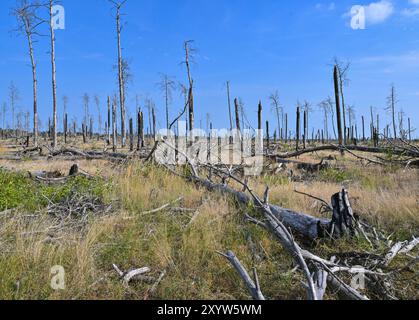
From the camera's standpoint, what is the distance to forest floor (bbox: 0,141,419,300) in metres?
2.87

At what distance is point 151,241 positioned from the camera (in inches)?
149

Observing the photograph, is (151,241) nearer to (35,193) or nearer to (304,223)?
(304,223)

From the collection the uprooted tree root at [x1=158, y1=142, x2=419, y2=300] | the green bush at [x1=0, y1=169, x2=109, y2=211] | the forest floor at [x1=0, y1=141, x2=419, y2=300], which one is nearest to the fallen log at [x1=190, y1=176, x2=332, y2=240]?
the uprooted tree root at [x1=158, y1=142, x2=419, y2=300]

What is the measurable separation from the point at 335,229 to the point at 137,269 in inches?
86.7

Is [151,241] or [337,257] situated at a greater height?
[151,241]

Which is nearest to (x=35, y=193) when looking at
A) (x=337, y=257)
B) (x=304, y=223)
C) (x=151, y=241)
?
(x=151, y=241)

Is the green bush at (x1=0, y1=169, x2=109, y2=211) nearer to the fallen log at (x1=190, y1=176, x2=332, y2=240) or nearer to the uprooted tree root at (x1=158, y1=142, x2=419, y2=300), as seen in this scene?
the fallen log at (x1=190, y1=176, x2=332, y2=240)

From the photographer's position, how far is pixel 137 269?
122 inches

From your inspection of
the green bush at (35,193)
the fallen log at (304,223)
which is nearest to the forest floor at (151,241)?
the green bush at (35,193)

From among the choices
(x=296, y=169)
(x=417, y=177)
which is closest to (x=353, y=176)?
(x=417, y=177)

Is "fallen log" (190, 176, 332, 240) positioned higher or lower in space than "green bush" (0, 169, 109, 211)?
lower

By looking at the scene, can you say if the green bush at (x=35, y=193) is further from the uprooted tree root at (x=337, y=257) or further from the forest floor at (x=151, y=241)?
the uprooted tree root at (x=337, y=257)

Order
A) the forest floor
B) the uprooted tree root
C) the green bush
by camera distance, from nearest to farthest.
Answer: the uprooted tree root → the forest floor → the green bush

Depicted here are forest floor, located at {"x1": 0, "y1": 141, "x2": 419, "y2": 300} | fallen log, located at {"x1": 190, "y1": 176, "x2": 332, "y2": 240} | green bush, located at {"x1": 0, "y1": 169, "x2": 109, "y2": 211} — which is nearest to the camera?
forest floor, located at {"x1": 0, "y1": 141, "x2": 419, "y2": 300}
